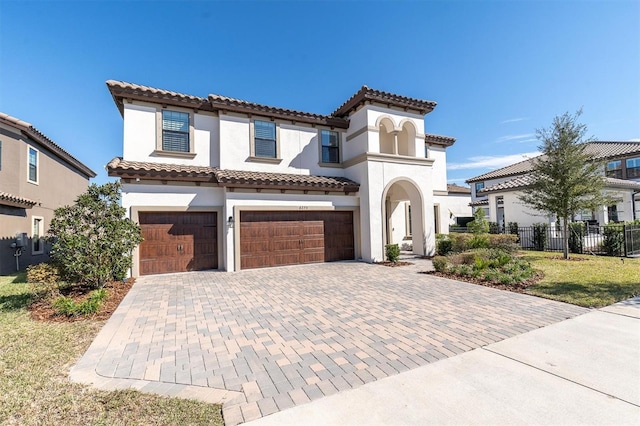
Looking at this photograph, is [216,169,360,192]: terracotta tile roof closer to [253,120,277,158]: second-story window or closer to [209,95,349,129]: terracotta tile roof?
[253,120,277,158]: second-story window

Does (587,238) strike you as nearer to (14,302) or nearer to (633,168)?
(633,168)

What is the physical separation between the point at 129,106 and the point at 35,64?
3.65 m

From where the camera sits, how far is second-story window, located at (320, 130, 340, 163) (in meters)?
15.0

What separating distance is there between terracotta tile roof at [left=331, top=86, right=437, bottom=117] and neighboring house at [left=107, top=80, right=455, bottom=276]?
5cm

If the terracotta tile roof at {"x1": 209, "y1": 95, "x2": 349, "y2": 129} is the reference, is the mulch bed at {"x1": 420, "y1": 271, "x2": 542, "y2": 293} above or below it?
below

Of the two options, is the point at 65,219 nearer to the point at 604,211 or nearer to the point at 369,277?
the point at 369,277

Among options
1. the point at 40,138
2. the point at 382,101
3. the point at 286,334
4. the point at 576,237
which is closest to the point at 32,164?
the point at 40,138

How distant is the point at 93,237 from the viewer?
8156 mm

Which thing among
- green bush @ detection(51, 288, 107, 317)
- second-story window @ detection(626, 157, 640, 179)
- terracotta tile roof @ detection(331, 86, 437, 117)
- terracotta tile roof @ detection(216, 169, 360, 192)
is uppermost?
terracotta tile roof @ detection(331, 86, 437, 117)

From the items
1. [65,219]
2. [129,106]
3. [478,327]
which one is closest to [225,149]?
[129,106]

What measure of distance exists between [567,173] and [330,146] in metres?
11.2

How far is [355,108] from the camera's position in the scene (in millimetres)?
14477

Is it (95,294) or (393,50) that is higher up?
(393,50)

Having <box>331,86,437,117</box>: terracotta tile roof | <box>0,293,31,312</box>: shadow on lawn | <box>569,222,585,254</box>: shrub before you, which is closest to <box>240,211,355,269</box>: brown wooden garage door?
<box>331,86,437,117</box>: terracotta tile roof
